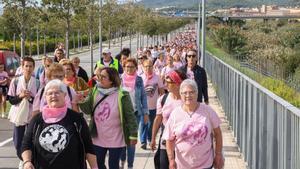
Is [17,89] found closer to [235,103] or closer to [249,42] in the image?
[235,103]

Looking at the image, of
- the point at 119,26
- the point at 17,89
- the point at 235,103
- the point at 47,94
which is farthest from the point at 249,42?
the point at 47,94

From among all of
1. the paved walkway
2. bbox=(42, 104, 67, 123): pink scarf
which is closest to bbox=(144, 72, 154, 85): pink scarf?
the paved walkway

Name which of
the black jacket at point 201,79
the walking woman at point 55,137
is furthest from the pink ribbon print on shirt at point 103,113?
the black jacket at point 201,79

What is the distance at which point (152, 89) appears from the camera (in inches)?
475

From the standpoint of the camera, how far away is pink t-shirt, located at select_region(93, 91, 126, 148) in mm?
7410

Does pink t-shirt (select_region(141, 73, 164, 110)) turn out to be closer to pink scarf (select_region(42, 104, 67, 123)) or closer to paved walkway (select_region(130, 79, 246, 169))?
paved walkway (select_region(130, 79, 246, 169))

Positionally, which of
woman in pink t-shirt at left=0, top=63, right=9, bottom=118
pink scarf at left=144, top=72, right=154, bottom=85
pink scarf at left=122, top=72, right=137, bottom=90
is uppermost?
pink scarf at left=122, top=72, right=137, bottom=90

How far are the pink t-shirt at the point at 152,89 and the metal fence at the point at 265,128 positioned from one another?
1.48m

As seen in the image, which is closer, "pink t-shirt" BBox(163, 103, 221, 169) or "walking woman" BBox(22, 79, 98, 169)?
"walking woman" BBox(22, 79, 98, 169)

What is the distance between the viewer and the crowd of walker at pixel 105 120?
17.8 feet

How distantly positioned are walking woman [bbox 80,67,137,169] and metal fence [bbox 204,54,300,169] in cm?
152

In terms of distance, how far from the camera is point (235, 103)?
43.4 feet

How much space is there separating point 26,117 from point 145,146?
3.67 m

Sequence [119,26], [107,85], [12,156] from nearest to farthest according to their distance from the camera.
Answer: [107,85] → [12,156] → [119,26]
